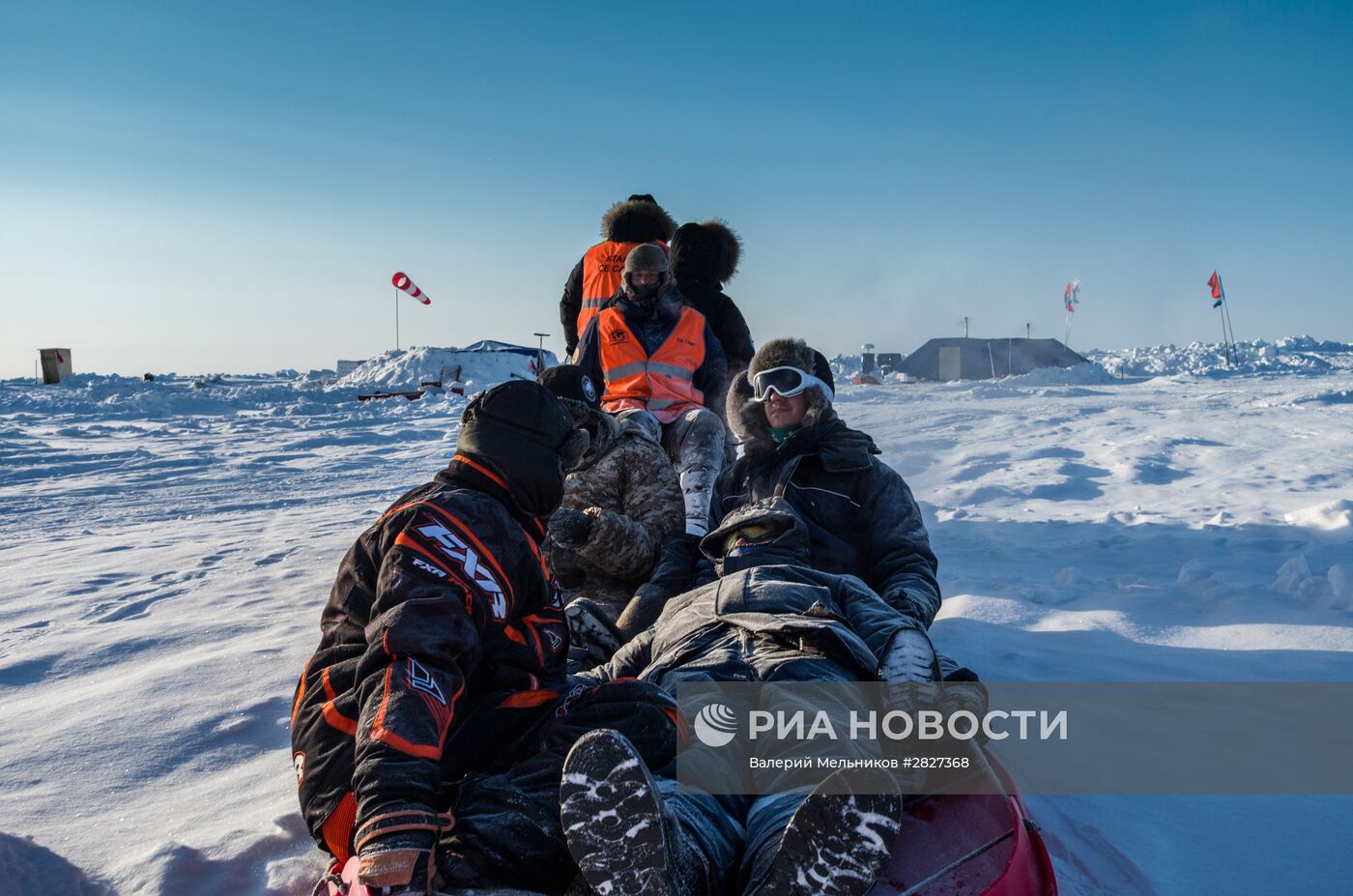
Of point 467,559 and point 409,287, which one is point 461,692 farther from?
point 409,287

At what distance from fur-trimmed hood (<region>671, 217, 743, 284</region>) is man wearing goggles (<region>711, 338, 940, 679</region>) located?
6.45 feet

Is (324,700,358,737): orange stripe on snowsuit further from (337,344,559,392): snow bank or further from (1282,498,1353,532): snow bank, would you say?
(337,344,559,392): snow bank

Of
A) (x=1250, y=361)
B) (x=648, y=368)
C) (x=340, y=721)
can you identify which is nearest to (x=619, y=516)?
(x=648, y=368)

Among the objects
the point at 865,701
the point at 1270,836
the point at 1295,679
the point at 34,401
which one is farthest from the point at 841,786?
the point at 34,401

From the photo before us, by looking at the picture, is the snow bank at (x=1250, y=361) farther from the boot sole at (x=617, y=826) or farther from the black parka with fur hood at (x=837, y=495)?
the boot sole at (x=617, y=826)

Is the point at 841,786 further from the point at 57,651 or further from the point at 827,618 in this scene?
the point at 57,651

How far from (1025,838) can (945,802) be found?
0.54 feet

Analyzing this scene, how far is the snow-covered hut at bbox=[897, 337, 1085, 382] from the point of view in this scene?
94.8 ft

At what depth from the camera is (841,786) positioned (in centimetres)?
133

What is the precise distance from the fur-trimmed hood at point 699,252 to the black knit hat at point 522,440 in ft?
11.5

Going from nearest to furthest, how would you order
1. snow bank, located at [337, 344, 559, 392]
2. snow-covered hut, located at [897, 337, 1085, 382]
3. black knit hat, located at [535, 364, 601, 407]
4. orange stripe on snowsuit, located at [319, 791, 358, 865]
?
orange stripe on snowsuit, located at [319, 791, 358, 865] < black knit hat, located at [535, 364, 601, 407] < snow bank, located at [337, 344, 559, 392] < snow-covered hut, located at [897, 337, 1085, 382]

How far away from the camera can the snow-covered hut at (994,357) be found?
2889 cm

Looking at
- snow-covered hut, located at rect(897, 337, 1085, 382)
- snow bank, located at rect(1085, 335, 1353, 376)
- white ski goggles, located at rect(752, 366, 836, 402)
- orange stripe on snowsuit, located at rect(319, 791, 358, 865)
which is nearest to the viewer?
orange stripe on snowsuit, located at rect(319, 791, 358, 865)

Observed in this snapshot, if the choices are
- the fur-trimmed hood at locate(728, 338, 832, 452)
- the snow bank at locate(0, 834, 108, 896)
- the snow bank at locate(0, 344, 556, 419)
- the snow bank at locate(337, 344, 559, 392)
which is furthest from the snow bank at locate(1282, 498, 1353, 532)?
the snow bank at locate(337, 344, 559, 392)
